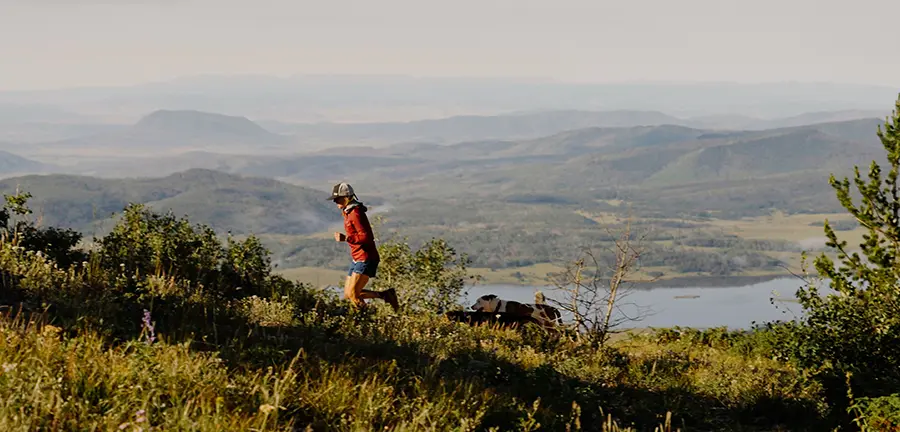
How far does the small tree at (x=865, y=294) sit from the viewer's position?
535 inches

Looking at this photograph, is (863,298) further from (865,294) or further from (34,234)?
(34,234)

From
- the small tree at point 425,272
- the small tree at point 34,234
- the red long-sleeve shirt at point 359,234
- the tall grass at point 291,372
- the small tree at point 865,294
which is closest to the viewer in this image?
the tall grass at point 291,372

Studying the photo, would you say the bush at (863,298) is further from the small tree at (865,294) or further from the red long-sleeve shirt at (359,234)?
the red long-sleeve shirt at (359,234)

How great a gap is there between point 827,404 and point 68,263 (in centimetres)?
1033

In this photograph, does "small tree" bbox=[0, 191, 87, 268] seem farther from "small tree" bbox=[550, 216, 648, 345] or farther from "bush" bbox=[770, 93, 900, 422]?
"bush" bbox=[770, 93, 900, 422]

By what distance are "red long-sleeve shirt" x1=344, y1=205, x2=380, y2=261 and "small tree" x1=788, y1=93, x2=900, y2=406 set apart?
6.93 meters

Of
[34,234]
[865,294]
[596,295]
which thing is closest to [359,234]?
[596,295]

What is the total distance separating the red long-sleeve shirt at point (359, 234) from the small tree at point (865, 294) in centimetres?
693

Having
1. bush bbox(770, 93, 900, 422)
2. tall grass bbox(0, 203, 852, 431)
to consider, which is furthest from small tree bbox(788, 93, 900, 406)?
tall grass bbox(0, 203, 852, 431)

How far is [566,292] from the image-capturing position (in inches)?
643

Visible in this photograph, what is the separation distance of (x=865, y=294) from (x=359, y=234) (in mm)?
9668

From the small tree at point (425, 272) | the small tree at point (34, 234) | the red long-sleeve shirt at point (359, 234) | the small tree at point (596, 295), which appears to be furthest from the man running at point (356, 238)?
the small tree at point (425, 272)

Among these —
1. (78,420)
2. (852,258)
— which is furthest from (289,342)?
(852,258)

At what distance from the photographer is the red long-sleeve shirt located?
13.7m
